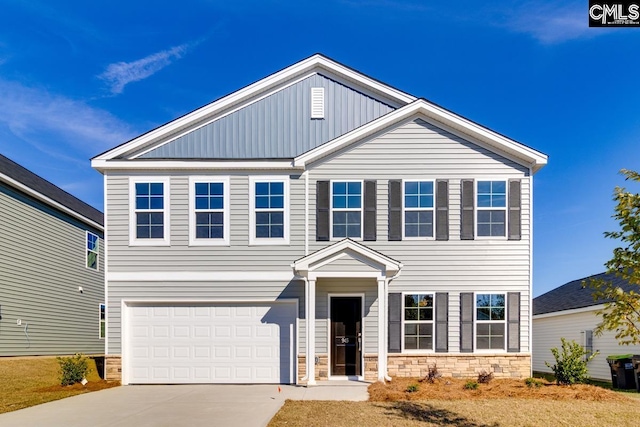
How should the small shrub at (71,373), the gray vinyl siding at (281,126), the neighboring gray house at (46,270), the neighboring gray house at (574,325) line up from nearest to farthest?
1. the small shrub at (71,373)
2. the gray vinyl siding at (281,126)
3. the neighboring gray house at (46,270)
4. the neighboring gray house at (574,325)

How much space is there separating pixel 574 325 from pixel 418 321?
1044cm

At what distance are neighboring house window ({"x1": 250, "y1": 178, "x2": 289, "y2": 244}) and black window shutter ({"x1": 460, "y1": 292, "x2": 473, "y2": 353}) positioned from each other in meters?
5.00

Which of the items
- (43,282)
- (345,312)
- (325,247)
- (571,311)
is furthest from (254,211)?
(571,311)

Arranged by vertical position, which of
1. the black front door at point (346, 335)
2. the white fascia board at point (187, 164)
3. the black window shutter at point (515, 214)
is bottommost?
the black front door at point (346, 335)

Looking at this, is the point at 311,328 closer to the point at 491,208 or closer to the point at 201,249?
the point at 201,249

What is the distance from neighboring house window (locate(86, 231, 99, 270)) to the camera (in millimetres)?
20750

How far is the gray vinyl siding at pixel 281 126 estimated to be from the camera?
13492 millimetres

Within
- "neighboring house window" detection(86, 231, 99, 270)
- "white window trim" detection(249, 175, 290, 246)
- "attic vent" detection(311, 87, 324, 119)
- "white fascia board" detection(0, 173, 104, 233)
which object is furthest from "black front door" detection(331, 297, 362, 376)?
"neighboring house window" detection(86, 231, 99, 270)

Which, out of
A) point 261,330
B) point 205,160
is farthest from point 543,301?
point 205,160

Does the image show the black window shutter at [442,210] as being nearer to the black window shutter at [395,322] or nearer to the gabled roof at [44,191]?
the black window shutter at [395,322]

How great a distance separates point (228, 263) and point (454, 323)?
6.26 metres

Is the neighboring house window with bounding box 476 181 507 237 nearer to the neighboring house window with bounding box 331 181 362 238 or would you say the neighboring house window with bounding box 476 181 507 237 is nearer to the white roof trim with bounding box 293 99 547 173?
the white roof trim with bounding box 293 99 547 173

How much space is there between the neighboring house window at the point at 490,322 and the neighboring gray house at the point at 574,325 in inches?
164

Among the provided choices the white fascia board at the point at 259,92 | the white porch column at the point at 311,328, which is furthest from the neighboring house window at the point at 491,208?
the white porch column at the point at 311,328
